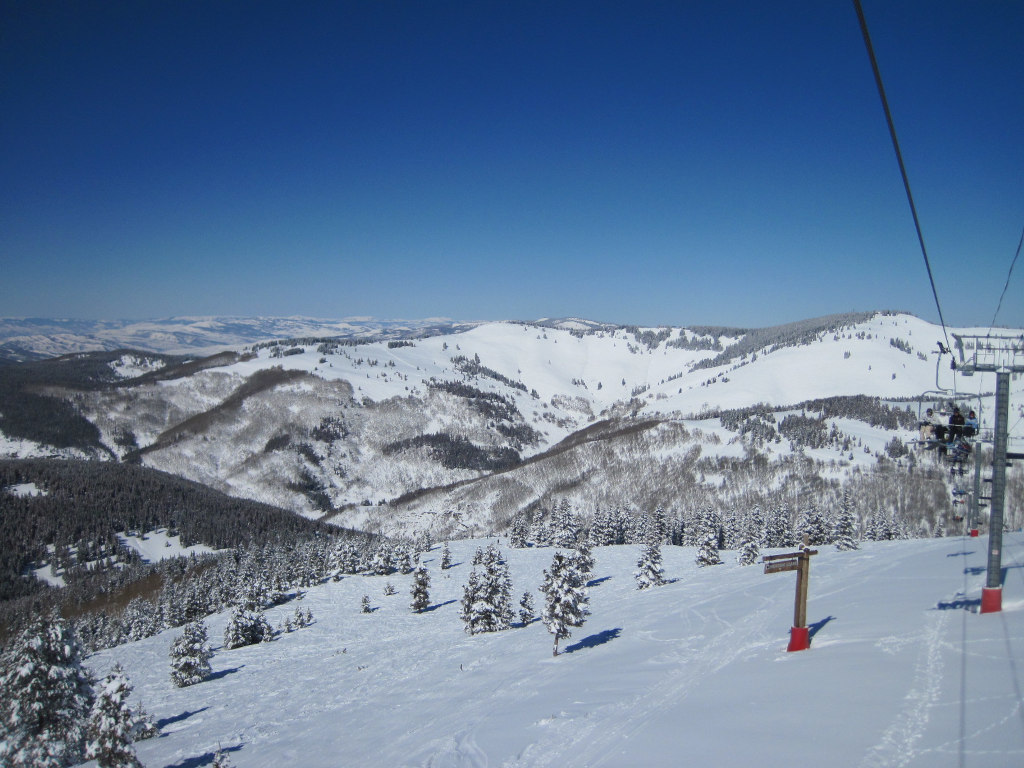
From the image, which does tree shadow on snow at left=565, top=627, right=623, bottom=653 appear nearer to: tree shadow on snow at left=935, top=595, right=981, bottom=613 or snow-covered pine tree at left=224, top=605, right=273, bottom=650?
tree shadow on snow at left=935, top=595, right=981, bottom=613

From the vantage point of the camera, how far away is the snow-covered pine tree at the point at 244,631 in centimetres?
5672

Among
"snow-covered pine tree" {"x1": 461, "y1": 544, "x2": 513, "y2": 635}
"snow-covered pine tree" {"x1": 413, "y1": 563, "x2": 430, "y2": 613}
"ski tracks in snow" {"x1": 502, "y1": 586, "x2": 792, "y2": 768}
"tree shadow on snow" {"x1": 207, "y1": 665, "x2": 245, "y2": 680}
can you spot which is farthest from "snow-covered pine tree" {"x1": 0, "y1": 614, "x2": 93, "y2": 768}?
"snow-covered pine tree" {"x1": 413, "y1": 563, "x2": 430, "y2": 613}

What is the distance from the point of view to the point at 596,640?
3259 cm

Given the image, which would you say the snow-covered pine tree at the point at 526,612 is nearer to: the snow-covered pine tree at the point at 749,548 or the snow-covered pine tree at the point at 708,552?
the snow-covered pine tree at the point at 708,552

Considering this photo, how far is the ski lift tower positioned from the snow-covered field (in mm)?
1220

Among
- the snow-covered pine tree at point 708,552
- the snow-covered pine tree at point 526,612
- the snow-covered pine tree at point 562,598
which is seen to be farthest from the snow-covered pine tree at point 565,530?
the snow-covered pine tree at point 562,598

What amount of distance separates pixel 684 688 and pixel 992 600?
9.20 m

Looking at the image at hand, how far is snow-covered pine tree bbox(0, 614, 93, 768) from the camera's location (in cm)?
2366

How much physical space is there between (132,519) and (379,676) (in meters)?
152

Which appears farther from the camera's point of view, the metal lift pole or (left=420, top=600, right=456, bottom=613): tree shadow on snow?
(left=420, top=600, right=456, bottom=613): tree shadow on snow

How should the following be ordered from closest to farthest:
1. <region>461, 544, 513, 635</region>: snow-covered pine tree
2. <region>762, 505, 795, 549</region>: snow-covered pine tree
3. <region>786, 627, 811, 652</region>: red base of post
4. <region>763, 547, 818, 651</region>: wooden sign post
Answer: <region>763, 547, 818, 651</region>: wooden sign post
<region>786, 627, 811, 652</region>: red base of post
<region>461, 544, 513, 635</region>: snow-covered pine tree
<region>762, 505, 795, 549</region>: snow-covered pine tree

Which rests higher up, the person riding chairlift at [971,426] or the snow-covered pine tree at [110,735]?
the person riding chairlift at [971,426]

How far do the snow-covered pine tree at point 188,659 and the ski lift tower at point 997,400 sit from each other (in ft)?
173

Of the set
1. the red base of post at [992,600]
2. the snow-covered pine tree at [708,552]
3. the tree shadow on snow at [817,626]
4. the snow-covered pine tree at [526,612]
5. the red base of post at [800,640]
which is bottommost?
the snow-covered pine tree at [526,612]
